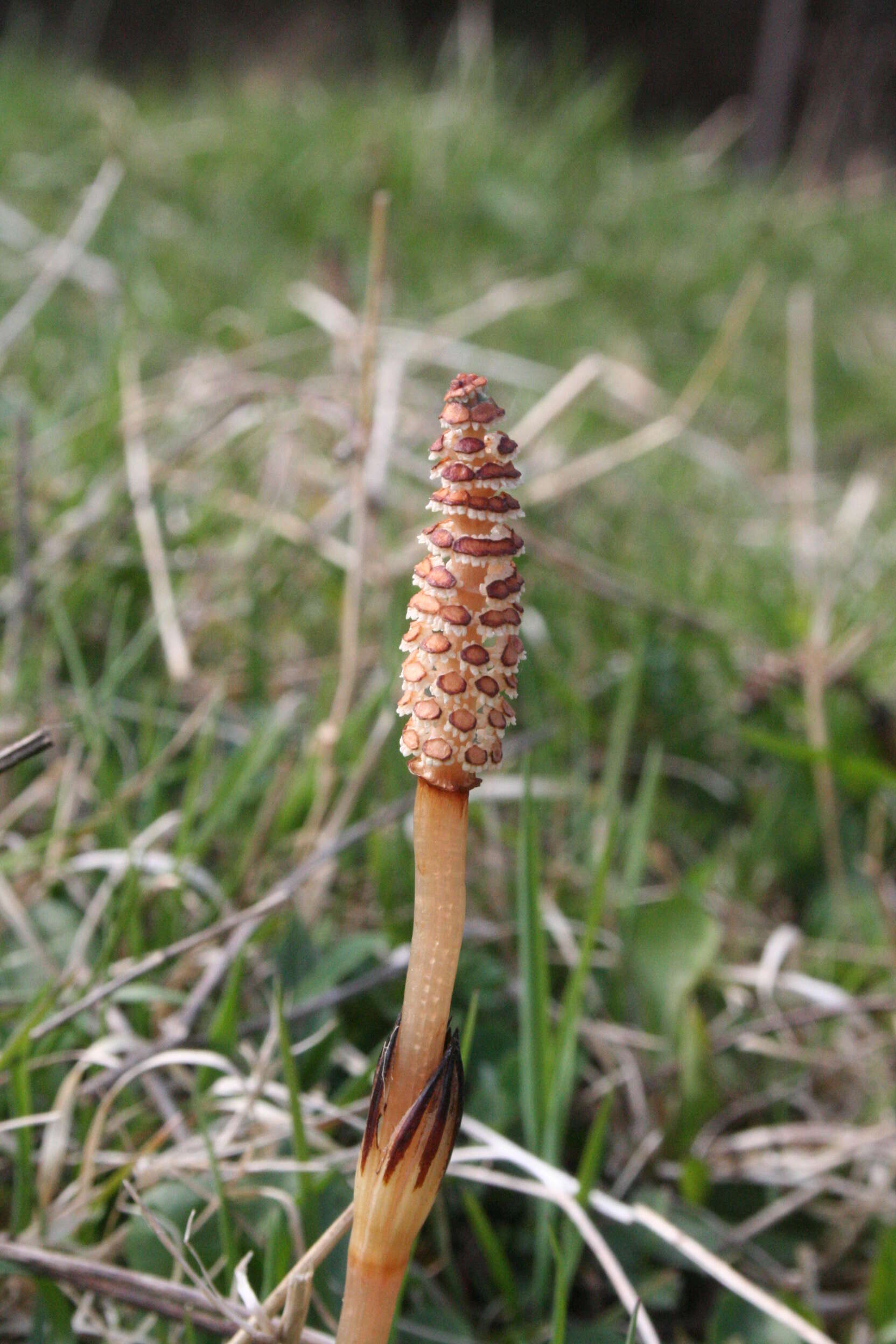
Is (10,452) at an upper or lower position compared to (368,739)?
upper

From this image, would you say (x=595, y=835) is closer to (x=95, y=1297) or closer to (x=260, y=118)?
(x=95, y=1297)

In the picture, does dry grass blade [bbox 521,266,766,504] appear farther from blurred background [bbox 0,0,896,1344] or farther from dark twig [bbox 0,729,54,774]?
dark twig [bbox 0,729,54,774]

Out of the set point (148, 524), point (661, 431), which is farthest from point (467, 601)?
point (661, 431)

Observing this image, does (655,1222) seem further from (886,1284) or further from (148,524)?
(148,524)

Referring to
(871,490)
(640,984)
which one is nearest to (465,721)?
(640,984)

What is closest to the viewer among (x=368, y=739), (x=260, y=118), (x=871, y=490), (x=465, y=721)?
(x=465, y=721)

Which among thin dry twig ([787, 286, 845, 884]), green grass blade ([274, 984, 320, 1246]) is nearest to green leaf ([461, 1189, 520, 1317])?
green grass blade ([274, 984, 320, 1246])

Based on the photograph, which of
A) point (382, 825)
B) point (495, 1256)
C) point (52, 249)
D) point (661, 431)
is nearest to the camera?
point (495, 1256)
